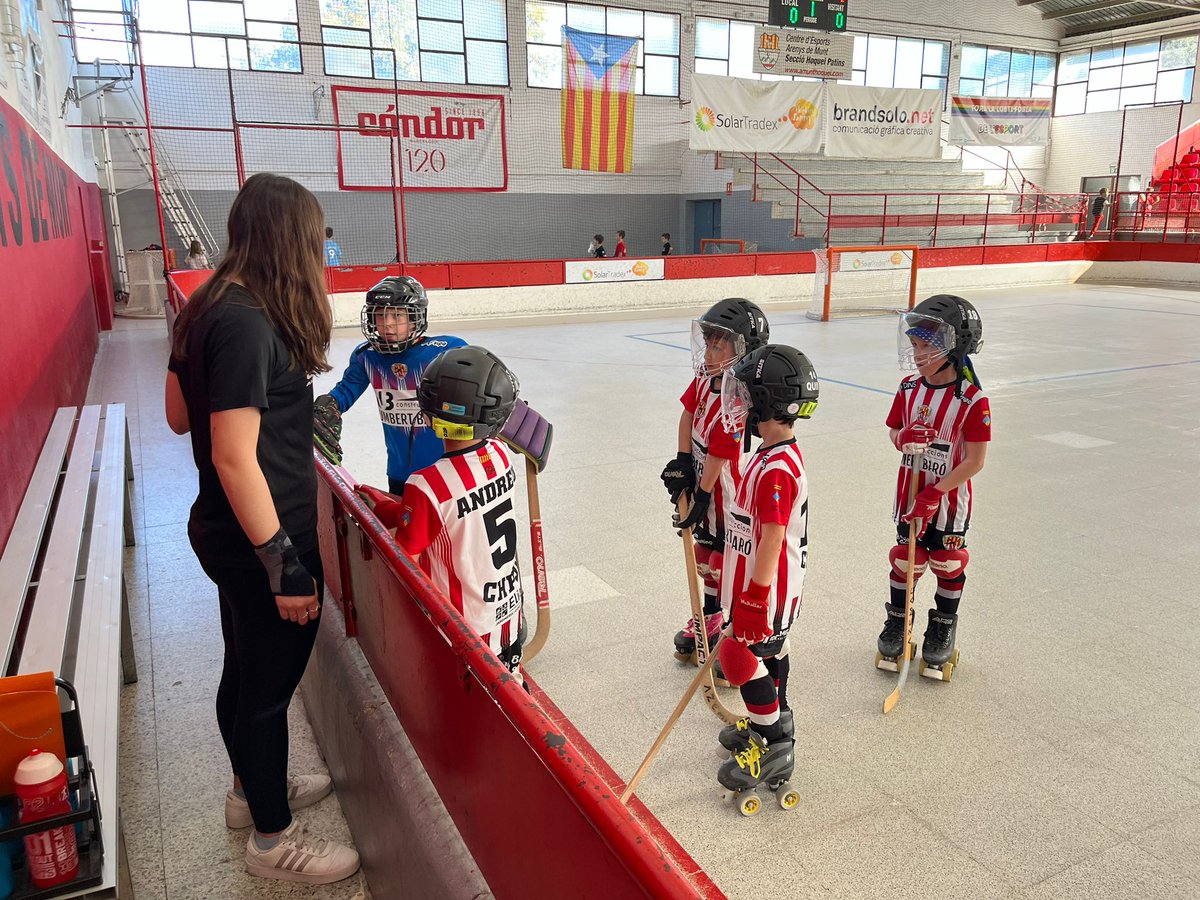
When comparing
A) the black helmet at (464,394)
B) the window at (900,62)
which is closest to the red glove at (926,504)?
the black helmet at (464,394)

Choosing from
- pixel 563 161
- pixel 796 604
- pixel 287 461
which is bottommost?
pixel 796 604

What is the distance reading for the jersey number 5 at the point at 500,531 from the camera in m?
2.52

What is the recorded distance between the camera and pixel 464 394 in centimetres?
239

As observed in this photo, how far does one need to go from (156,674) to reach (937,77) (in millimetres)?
32105

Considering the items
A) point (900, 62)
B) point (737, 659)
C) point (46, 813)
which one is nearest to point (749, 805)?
point (737, 659)

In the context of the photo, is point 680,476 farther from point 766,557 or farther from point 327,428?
point 327,428

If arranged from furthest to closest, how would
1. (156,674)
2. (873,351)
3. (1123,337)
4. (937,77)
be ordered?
(937,77)
(1123,337)
(873,351)
(156,674)

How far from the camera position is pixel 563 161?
24.8m

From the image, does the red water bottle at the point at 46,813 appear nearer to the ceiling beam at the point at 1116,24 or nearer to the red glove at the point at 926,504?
the red glove at the point at 926,504

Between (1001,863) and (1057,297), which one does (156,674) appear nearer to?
(1001,863)

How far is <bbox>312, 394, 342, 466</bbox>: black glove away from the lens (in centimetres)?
330

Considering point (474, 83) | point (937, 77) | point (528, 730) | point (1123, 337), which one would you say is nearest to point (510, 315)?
point (474, 83)

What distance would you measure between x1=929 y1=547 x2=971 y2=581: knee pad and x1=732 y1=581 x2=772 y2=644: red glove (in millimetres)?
1475

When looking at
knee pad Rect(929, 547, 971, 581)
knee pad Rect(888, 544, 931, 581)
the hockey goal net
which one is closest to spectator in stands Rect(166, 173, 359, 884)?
knee pad Rect(888, 544, 931, 581)
